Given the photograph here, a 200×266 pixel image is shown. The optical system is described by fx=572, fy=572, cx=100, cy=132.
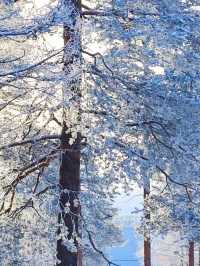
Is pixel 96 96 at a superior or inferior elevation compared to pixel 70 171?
superior

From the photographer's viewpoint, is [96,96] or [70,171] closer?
[96,96]

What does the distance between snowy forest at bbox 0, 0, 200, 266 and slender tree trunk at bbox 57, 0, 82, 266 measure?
0.02m

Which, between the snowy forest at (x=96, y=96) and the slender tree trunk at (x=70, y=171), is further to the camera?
the slender tree trunk at (x=70, y=171)

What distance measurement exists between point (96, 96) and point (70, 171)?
1.65m

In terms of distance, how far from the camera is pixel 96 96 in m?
8.73

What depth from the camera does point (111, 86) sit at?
28.8 feet

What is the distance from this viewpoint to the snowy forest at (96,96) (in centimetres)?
805

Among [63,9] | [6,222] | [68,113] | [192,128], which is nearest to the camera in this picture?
[63,9]

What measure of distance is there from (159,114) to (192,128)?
23.3 inches

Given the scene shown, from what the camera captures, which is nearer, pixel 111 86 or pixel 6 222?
pixel 111 86

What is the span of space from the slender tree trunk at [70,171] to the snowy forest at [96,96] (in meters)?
0.02

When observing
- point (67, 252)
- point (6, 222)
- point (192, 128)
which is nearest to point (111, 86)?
point (192, 128)

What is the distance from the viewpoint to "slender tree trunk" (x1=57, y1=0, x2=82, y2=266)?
817 cm

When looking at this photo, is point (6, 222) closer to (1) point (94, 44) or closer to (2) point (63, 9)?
(1) point (94, 44)
